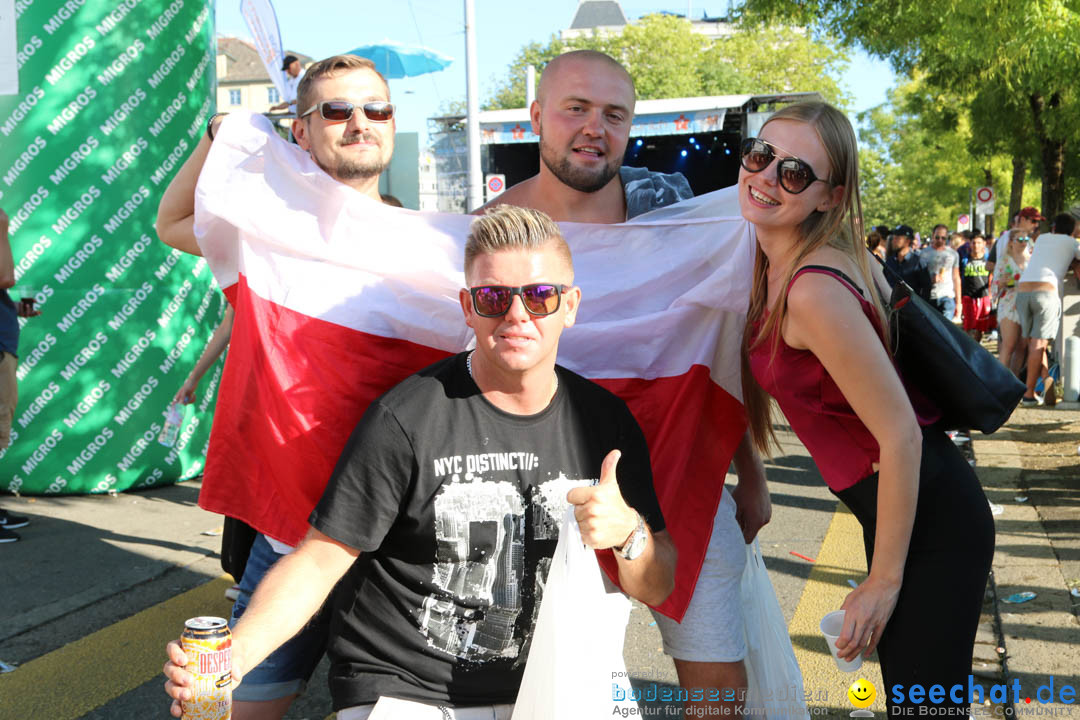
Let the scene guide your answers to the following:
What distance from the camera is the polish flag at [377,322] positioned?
2.89 m

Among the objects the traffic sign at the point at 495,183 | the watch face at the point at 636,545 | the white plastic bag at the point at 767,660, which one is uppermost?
the traffic sign at the point at 495,183

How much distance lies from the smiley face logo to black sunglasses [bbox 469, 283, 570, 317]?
205cm

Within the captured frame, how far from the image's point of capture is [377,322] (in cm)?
294

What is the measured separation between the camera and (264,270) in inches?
118

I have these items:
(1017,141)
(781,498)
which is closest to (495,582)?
(781,498)

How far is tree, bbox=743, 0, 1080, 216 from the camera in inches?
422

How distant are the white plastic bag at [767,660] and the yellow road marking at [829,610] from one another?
0.87 m

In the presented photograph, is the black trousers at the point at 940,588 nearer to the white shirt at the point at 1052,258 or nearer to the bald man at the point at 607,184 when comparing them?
the bald man at the point at 607,184

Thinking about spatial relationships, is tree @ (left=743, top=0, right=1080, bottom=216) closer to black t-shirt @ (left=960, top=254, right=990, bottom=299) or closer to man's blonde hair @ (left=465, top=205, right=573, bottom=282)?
black t-shirt @ (left=960, top=254, right=990, bottom=299)

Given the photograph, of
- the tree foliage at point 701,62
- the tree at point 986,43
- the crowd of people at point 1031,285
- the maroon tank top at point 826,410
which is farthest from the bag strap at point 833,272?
the tree foliage at point 701,62

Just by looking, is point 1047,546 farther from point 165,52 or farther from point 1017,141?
point 1017,141

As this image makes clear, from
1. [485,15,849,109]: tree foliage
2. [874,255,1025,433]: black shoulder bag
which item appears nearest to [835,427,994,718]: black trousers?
[874,255,1025,433]: black shoulder bag

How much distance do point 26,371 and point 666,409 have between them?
5.17 metres

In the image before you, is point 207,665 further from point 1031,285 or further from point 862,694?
point 1031,285
